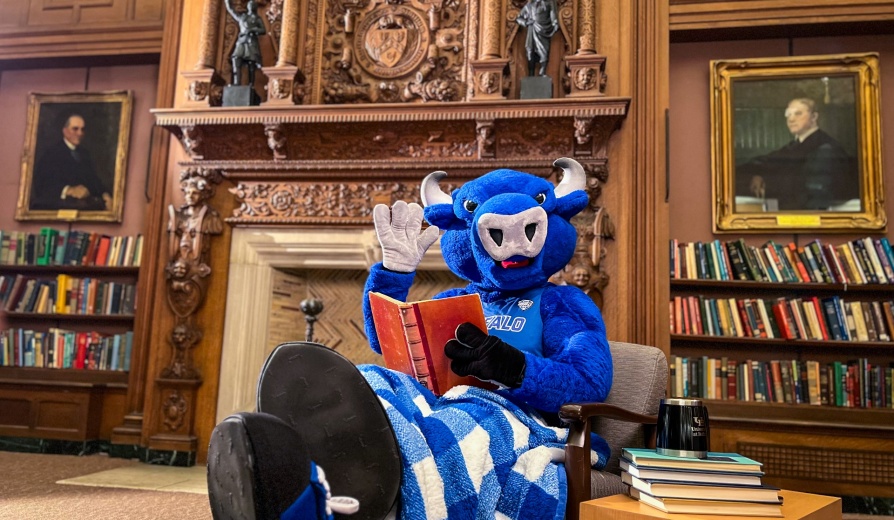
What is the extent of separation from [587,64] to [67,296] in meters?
3.40

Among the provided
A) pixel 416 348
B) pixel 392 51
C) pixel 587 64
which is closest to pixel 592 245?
pixel 587 64

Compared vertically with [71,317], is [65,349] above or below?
below

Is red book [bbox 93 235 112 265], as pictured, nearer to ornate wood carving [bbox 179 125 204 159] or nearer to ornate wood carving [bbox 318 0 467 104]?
ornate wood carving [bbox 179 125 204 159]

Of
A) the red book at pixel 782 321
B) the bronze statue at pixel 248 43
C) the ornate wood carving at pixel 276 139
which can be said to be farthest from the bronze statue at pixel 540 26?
the red book at pixel 782 321

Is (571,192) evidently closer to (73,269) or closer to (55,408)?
(55,408)

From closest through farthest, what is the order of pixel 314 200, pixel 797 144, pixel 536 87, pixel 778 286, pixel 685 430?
pixel 685 430, pixel 536 87, pixel 778 286, pixel 314 200, pixel 797 144

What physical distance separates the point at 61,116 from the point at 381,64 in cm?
235

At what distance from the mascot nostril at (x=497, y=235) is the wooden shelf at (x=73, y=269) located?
311cm

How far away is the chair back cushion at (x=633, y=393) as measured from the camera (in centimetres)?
160

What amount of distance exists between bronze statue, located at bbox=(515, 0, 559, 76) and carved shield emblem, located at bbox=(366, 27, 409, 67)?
69 cm

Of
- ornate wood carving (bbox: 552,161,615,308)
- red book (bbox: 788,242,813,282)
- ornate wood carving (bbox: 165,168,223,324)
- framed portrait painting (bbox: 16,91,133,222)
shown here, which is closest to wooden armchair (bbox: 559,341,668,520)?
ornate wood carving (bbox: 552,161,615,308)

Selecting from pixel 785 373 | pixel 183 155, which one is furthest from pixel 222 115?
pixel 785 373

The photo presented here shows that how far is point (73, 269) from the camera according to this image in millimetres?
4203

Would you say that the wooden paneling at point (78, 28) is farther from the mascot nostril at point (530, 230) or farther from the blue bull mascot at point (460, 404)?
the mascot nostril at point (530, 230)
